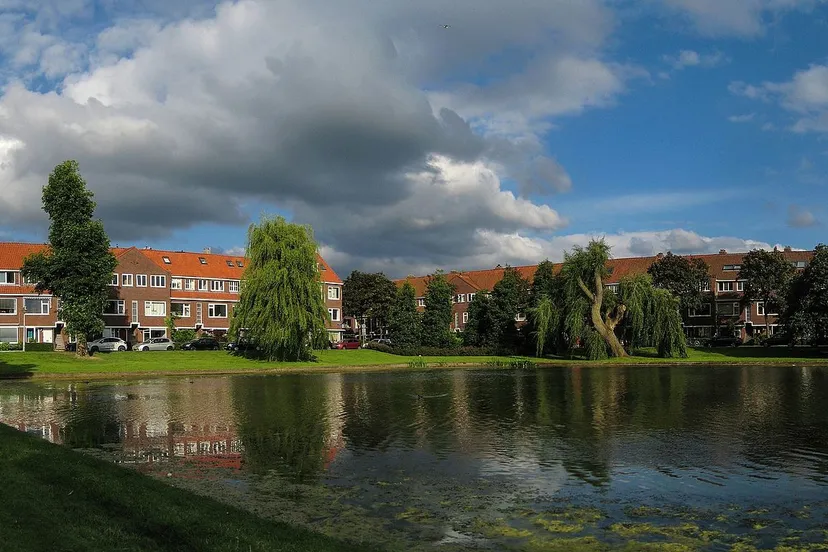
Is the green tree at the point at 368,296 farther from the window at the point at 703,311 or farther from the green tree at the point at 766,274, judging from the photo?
the green tree at the point at 766,274

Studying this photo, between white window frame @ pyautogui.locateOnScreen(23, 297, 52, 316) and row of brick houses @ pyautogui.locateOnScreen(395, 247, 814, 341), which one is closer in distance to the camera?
white window frame @ pyautogui.locateOnScreen(23, 297, 52, 316)

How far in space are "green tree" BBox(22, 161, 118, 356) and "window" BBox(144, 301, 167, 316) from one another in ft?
106

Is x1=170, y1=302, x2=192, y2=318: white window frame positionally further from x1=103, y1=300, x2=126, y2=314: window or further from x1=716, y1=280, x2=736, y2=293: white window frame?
x1=716, y1=280, x2=736, y2=293: white window frame

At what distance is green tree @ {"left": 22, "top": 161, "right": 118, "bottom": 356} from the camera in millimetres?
64938

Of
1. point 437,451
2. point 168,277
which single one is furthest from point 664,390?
point 168,277

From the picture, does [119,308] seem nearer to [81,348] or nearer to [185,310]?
[185,310]

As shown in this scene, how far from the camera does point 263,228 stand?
70.4 metres

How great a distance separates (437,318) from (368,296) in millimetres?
42696

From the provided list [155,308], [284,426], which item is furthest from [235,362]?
[284,426]

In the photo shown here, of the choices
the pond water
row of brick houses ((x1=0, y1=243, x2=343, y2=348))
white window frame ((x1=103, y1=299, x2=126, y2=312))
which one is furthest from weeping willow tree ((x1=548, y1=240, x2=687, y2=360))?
white window frame ((x1=103, y1=299, x2=126, y2=312))

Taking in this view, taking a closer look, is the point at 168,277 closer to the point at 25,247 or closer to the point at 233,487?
the point at 25,247

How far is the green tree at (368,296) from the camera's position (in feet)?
465

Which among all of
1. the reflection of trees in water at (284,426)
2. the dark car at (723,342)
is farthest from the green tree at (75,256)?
the dark car at (723,342)

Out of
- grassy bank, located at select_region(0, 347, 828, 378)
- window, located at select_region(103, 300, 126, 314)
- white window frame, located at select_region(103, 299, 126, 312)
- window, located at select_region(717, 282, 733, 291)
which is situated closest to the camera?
grassy bank, located at select_region(0, 347, 828, 378)
